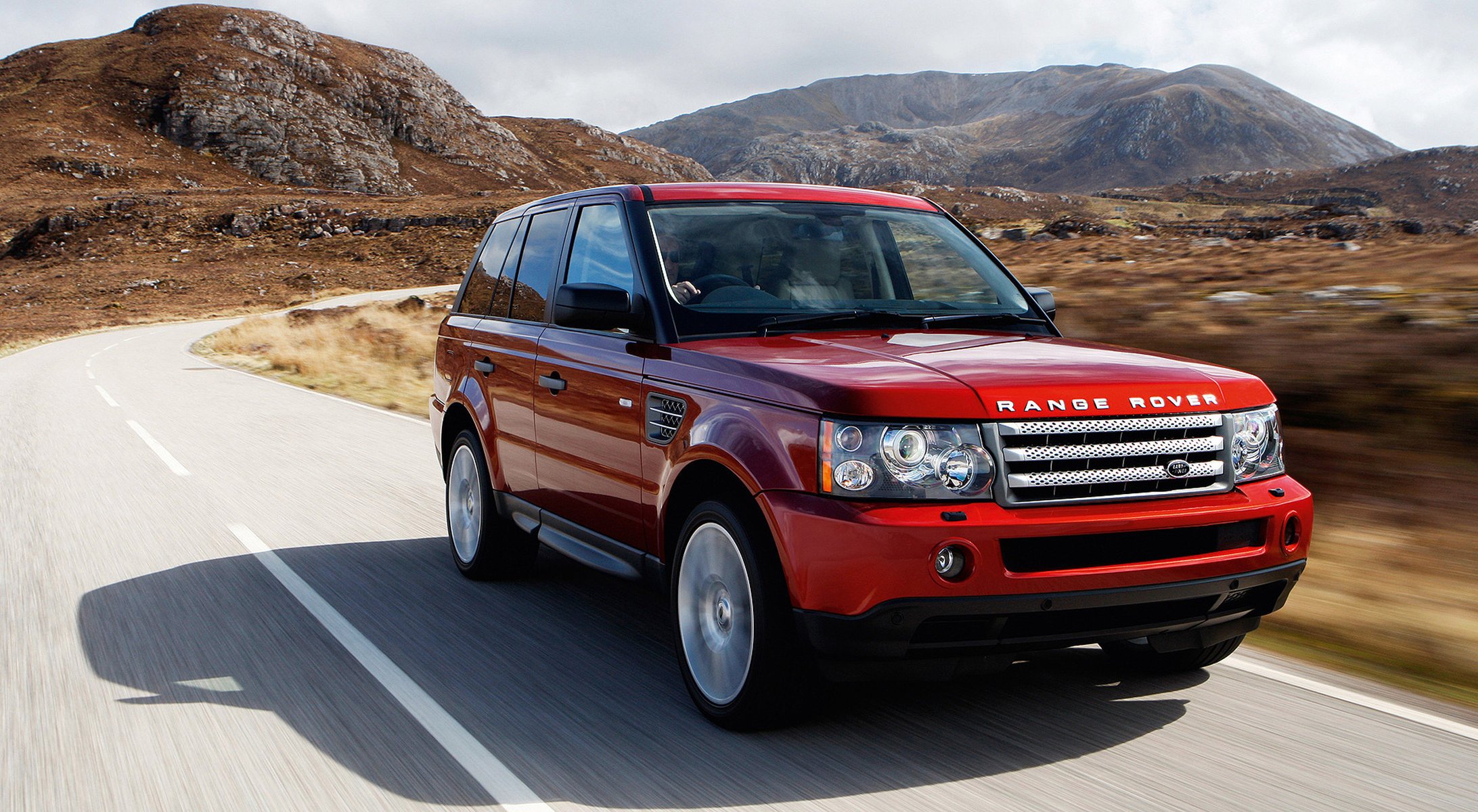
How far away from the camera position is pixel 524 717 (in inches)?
162

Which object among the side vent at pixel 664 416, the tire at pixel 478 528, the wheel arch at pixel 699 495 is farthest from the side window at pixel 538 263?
the wheel arch at pixel 699 495

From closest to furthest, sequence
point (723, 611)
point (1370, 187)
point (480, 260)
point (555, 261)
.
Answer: point (723, 611) → point (555, 261) → point (480, 260) → point (1370, 187)

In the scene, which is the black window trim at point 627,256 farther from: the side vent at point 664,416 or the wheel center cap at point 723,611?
the wheel center cap at point 723,611

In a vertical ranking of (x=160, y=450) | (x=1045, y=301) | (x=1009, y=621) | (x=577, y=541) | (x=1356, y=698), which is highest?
(x=1045, y=301)

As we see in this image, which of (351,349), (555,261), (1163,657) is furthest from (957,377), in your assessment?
(351,349)

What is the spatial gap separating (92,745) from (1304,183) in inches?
7429

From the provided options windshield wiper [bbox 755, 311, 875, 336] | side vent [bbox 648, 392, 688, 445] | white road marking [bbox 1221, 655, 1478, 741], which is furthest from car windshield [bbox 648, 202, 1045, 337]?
white road marking [bbox 1221, 655, 1478, 741]

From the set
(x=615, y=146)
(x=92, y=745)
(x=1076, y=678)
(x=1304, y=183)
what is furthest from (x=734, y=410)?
(x=1304, y=183)

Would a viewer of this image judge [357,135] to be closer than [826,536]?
No

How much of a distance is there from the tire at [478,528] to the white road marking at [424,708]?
0.76m

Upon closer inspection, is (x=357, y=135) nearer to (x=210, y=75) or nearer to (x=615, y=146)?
(x=210, y=75)

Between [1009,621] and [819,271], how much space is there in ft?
6.21

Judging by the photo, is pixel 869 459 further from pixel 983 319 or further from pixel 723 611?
pixel 983 319

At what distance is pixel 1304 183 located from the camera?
561ft
